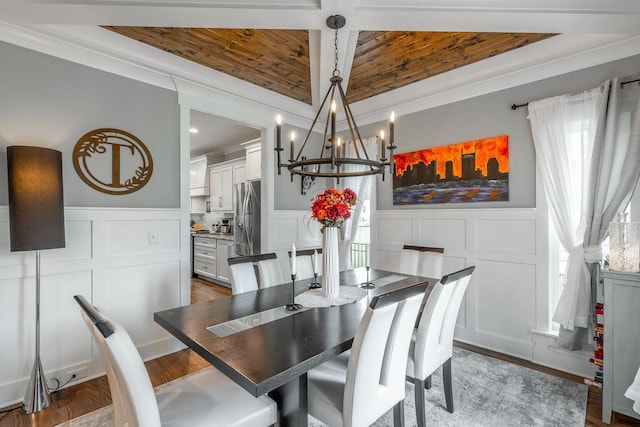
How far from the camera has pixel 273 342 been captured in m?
1.35

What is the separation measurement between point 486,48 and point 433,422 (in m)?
3.01

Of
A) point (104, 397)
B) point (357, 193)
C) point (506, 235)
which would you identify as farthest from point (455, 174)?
point (104, 397)

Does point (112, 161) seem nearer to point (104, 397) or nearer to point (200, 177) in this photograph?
point (104, 397)

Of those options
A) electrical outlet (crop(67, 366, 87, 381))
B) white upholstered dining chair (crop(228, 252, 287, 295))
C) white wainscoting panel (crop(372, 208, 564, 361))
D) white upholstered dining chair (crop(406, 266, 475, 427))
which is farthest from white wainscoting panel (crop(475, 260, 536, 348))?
electrical outlet (crop(67, 366, 87, 381))

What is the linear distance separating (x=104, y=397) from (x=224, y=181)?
412cm

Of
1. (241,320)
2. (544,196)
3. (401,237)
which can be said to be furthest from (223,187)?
(544,196)

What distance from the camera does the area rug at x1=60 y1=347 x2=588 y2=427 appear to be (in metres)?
1.93

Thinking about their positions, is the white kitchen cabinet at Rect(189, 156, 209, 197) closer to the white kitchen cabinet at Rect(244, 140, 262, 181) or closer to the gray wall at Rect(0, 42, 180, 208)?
the white kitchen cabinet at Rect(244, 140, 262, 181)

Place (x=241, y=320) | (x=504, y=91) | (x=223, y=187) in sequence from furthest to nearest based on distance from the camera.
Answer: (x=223, y=187)
(x=504, y=91)
(x=241, y=320)

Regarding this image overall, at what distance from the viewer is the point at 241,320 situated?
5.32 feet

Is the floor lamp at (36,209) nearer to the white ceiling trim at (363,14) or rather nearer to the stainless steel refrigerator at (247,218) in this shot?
the white ceiling trim at (363,14)

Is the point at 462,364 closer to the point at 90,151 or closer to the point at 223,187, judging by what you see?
the point at 90,151

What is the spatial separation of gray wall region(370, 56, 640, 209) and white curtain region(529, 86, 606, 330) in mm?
121

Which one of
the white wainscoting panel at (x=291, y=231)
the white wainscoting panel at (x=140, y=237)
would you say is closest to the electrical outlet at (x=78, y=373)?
the white wainscoting panel at (x=140, y=237)
